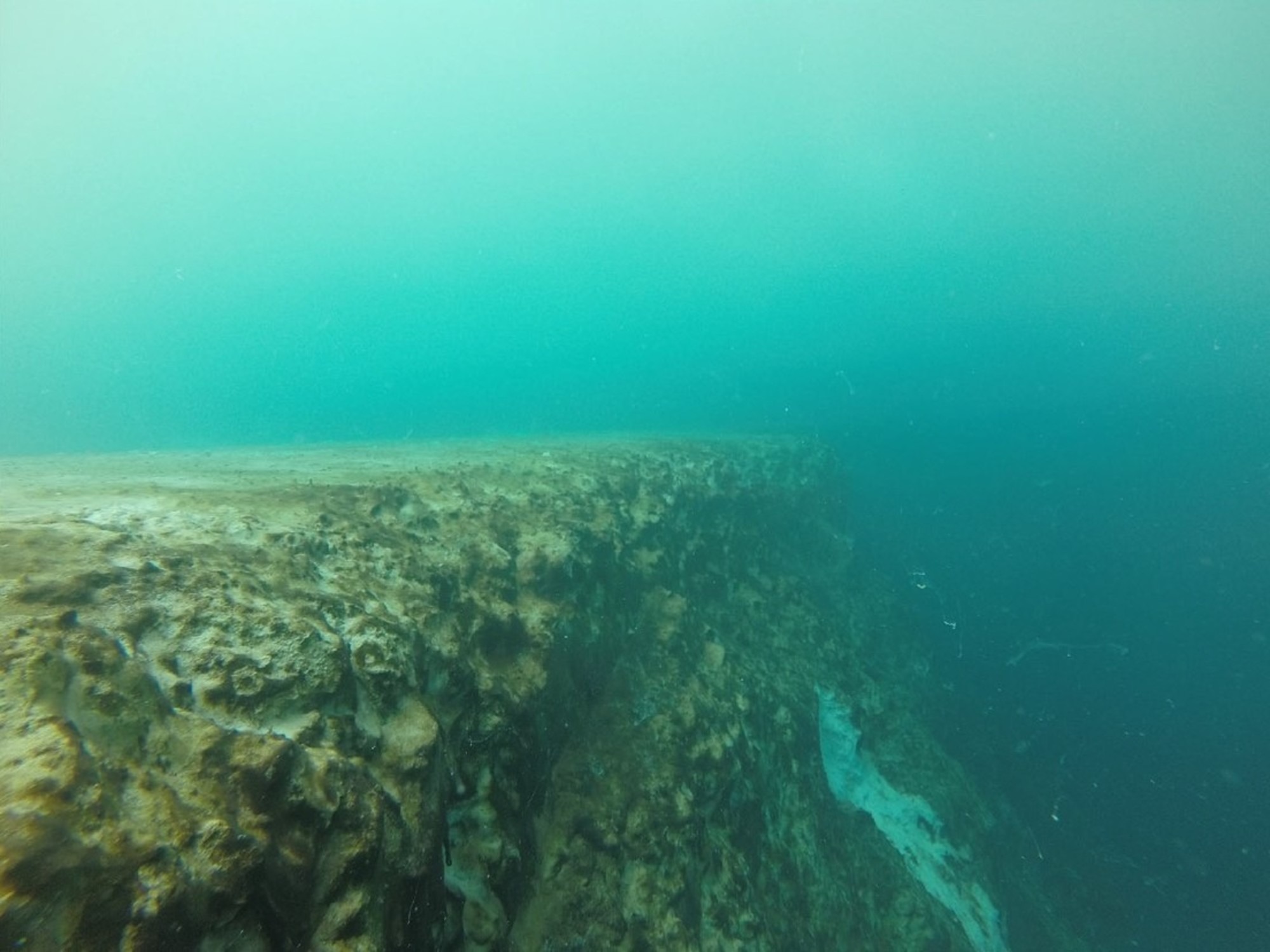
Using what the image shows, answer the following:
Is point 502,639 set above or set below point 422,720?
above

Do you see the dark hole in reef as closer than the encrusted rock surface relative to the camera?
No

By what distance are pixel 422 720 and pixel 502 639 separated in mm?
2598

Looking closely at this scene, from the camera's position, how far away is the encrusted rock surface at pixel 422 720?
3.41 metres

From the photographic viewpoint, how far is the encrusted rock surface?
3412mm

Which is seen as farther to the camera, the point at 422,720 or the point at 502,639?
the point at 502,639

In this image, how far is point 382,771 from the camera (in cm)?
513

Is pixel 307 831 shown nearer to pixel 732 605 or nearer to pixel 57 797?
pixel 57 797

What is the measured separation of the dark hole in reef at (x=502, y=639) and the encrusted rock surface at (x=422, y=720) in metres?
0.04

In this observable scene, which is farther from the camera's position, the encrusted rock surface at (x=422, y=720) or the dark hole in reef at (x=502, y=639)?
the dark hole in reef at (x=502, y=639)

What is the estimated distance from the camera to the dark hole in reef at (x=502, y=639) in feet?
26.4

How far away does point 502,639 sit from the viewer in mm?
8336

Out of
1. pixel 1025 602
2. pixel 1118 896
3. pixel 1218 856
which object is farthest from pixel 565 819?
pixel 1025 602

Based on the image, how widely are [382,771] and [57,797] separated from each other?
98.9 inches

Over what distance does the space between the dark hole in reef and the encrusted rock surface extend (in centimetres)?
4
